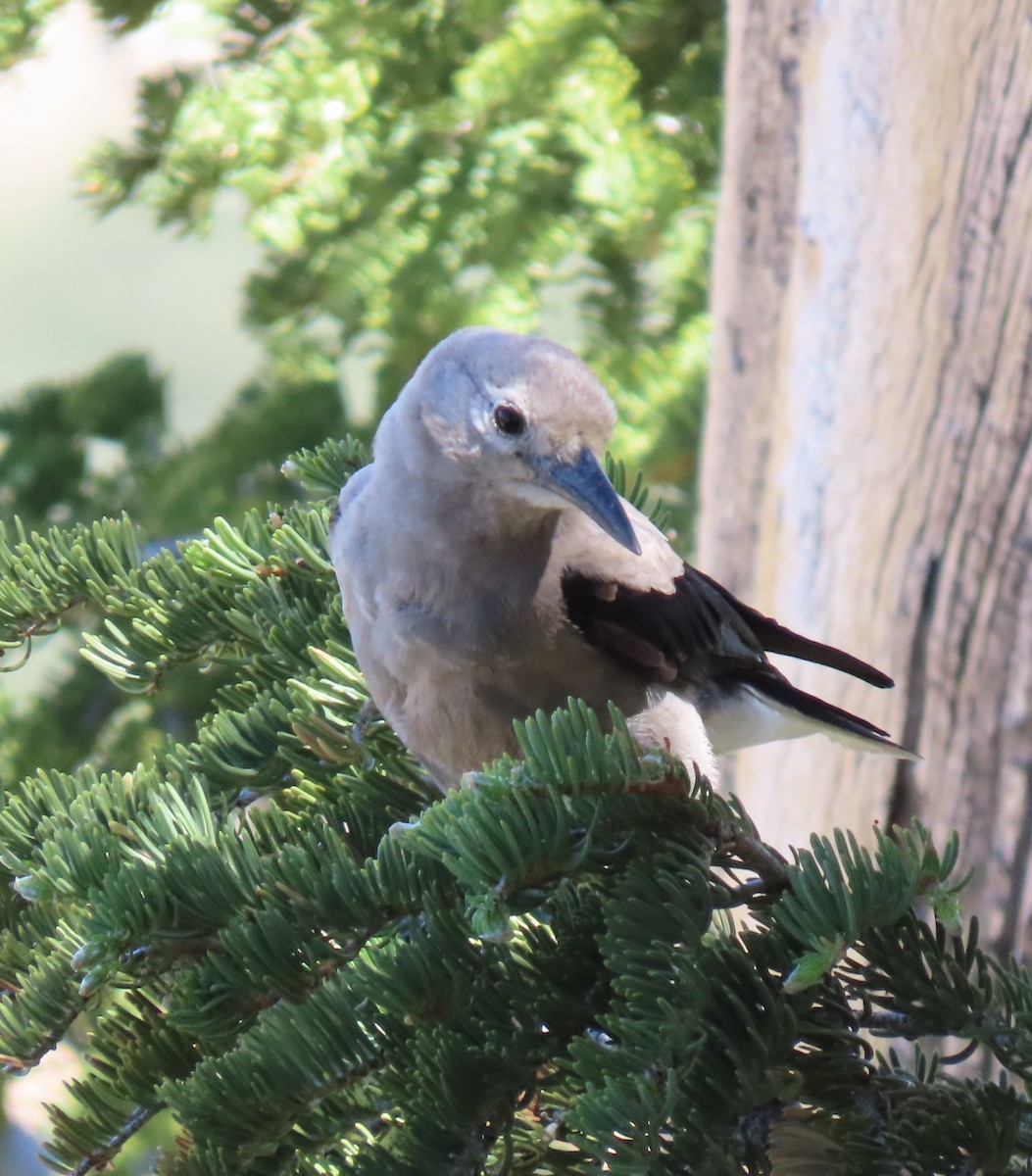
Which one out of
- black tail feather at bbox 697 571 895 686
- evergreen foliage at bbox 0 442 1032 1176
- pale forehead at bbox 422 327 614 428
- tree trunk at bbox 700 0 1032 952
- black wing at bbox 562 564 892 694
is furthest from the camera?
tree trunk at bbox 700 0 1032 952

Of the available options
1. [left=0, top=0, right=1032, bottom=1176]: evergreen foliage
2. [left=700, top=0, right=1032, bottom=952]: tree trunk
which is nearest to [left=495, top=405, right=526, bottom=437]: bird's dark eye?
[left=0, top=0, right=1032, bottom=1176]: evergreen foliage

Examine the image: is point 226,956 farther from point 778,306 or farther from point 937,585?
point 778,306

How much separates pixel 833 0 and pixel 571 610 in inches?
52.4

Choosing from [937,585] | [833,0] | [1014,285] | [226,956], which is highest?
[833,0]

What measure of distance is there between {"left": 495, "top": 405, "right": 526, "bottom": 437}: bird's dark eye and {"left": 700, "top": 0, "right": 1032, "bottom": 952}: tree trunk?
0.96 metres

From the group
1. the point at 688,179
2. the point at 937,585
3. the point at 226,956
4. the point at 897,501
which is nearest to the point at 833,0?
the point at 688,179

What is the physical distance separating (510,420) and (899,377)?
39.1 inches

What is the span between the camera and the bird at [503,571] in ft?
5.71

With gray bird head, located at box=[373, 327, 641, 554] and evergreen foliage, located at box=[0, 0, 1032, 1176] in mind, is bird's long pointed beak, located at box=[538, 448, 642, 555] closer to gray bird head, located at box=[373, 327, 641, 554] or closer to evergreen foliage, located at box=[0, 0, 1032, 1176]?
gray bird head, located at box=[373, 327, 641, 554]

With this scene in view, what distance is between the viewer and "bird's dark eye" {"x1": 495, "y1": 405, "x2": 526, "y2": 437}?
5.82 feet

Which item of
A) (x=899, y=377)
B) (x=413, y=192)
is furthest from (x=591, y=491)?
(x=413, y=192)

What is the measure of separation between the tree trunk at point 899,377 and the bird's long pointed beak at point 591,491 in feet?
3.09

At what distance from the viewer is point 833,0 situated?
2.39 m

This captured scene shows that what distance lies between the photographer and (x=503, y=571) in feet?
6.08
